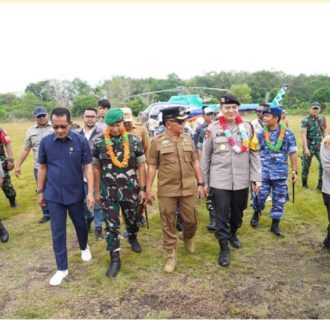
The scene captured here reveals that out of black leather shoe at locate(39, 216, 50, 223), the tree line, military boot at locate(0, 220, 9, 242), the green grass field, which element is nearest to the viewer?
the green grass field

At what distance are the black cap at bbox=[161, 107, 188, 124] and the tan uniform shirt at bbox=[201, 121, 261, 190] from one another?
0.48 m

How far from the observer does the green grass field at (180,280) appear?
3.15 metres

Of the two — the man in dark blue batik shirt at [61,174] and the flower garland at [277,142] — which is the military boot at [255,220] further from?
the man in dark blue batik shirt at [61,174]

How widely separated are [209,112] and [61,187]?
3.22 meters

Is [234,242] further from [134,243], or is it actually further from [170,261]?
[134,243]

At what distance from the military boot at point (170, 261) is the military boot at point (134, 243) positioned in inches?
23.2

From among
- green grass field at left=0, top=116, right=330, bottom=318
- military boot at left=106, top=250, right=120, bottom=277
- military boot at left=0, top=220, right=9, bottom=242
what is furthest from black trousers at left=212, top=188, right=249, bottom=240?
military boot at left=0, top=220, right=9, bottom=242

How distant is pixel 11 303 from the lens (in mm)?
3340

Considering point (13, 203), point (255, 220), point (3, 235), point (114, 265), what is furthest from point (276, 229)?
point (13, 203)

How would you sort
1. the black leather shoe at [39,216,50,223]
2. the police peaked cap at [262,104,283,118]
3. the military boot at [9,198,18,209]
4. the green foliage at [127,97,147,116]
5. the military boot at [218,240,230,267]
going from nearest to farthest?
the military boot at [218,240,230,267]
the police peaked cap at [262,104,283,118]
the black leather shoe at [39,216,50,223]
the military boot at [9,198,18,209]
the green foliage at [127,97,147,116]

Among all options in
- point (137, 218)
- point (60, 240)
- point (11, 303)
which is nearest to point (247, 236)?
point (137, 218)

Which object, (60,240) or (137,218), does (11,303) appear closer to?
(60,240)

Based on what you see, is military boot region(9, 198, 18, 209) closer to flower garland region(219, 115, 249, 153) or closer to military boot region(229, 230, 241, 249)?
military boot region(229, 230, 241, 249)

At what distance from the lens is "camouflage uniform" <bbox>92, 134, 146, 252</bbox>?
375 cm
